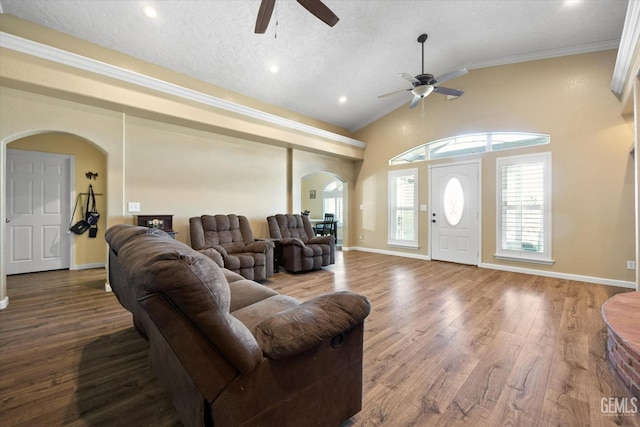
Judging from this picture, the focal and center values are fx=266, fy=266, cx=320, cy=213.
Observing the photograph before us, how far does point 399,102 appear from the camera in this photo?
6.36 meters

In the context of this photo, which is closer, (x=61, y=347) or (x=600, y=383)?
(x=600, y=383)

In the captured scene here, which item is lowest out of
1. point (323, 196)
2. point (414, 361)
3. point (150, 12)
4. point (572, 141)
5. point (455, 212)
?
point (414, 361)

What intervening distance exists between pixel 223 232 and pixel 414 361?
3.55 metres

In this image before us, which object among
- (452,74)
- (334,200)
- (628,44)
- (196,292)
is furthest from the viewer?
(334,200)

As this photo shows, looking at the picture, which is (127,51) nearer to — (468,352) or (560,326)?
(468,352)

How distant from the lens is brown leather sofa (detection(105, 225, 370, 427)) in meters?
0.88

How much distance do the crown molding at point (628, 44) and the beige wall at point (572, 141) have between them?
540 mm

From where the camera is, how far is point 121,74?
136 inches

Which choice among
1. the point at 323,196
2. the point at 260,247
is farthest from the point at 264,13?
the point at 323,196

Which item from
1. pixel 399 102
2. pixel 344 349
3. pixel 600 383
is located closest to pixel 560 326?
pixel 600 383

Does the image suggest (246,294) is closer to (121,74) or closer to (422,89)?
(121,74)

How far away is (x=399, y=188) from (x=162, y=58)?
5.32 m

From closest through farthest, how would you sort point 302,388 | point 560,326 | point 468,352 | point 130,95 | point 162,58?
point 302,388 < point 468,352 < point 560,326 < point 130,95 < point 162,58

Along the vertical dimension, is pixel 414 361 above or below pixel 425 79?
below
